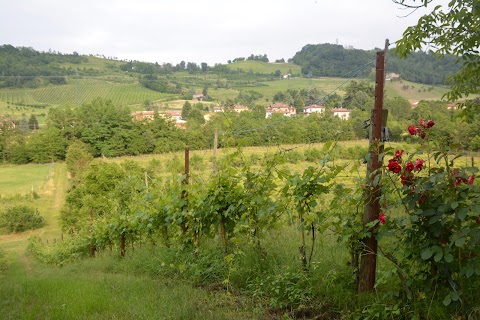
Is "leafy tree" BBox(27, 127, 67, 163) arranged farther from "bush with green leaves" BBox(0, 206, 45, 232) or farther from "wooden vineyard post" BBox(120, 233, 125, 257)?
"wooden vineyard post" BBox(120, 233, 125, 257)

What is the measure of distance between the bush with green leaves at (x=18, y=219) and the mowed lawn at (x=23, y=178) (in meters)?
11.5

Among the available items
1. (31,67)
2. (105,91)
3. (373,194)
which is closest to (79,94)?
(105,91)

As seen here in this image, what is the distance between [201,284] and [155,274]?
4.09 ft

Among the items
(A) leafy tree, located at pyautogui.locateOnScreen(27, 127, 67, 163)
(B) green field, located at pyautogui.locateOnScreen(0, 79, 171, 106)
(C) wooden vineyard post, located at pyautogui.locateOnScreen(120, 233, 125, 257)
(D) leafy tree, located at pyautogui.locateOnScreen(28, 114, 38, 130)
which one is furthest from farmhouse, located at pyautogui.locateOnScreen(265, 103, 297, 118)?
(B) green field, located at pyautogui.locateOnScreen(0, 79, 171, 106)

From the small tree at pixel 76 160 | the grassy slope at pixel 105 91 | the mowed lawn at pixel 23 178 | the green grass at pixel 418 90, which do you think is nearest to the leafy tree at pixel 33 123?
the grassy slope at pixel 105 91

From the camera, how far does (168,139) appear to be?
5672cm

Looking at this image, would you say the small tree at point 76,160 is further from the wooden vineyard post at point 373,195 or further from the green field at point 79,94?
the wooden vineyard post at point 373,195

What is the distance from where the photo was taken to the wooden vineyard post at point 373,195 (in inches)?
120

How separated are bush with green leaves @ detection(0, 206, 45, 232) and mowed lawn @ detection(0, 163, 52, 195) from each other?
37.7ft

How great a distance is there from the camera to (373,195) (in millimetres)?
3043

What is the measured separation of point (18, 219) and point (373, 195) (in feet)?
143

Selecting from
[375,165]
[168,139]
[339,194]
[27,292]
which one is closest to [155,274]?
[27,292]

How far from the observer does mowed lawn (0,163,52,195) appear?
5166 cm

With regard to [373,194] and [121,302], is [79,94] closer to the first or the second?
[121,302]
